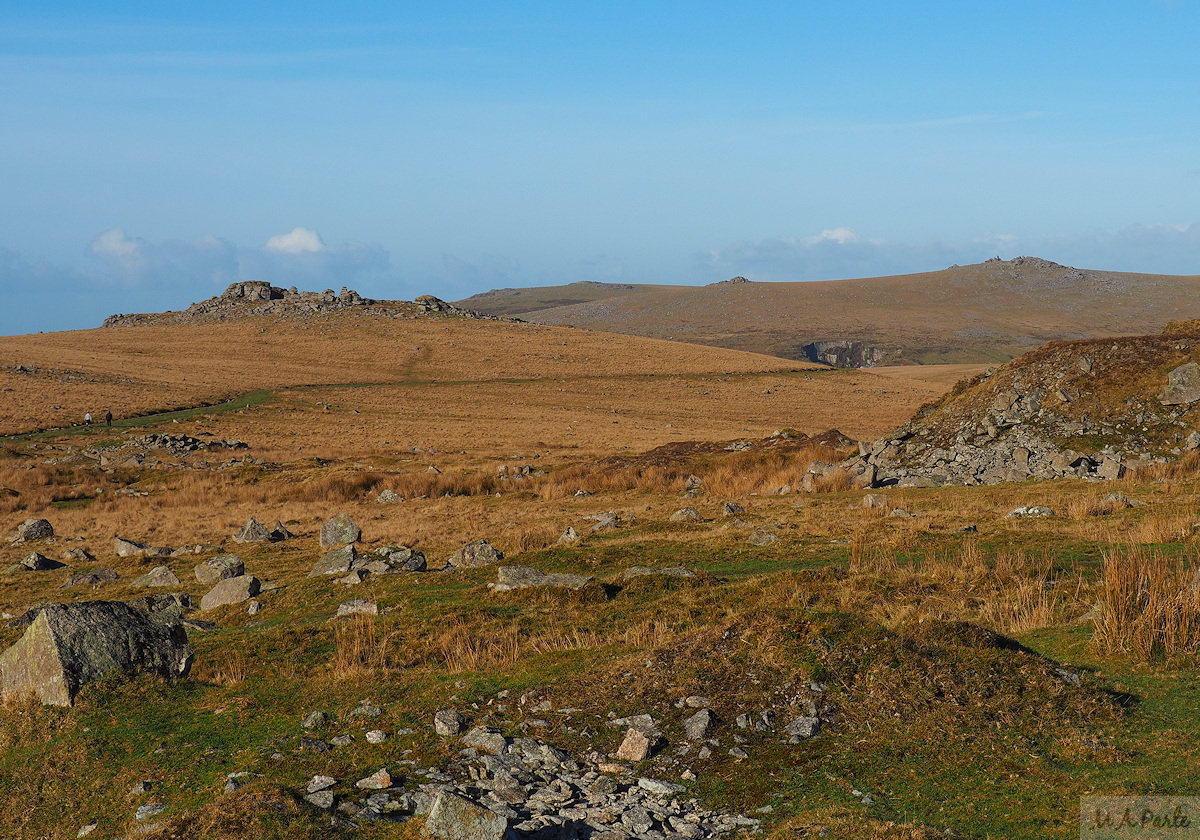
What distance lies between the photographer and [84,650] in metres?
11.8

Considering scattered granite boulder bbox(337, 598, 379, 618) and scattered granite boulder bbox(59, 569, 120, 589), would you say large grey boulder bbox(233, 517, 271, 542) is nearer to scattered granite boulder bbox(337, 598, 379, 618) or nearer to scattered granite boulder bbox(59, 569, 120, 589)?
scattered granite boulder bbox(59, 569, 120, 589)

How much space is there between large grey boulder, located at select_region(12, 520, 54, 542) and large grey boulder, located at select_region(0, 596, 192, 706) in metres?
18.3

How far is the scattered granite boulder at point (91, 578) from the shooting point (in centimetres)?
2114

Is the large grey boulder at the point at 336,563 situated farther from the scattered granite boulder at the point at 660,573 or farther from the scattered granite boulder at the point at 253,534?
the scattered granite boulder at the point at 660,573

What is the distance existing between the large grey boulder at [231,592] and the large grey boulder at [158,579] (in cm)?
249

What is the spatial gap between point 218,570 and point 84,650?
31.6 feet

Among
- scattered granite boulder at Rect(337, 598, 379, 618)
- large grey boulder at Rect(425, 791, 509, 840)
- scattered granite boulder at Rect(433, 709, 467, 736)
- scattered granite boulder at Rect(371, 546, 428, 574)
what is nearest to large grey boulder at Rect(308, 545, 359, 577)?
scattered granite boulder at Rect(371, 546, 428, 574)

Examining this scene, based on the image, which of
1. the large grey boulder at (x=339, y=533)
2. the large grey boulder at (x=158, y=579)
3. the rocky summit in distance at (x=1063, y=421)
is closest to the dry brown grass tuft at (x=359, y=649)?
the large grey boulder at (x=158, y=579)

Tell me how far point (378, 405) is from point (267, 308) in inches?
3288

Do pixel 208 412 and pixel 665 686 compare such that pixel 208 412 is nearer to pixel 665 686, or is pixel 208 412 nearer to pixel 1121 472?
pixel 1121 472

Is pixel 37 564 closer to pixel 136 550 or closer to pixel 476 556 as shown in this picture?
pixel 136 550

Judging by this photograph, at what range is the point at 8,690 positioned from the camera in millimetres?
11805

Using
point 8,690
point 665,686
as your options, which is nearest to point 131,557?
point 8,690

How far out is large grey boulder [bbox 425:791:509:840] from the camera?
7160 mm
